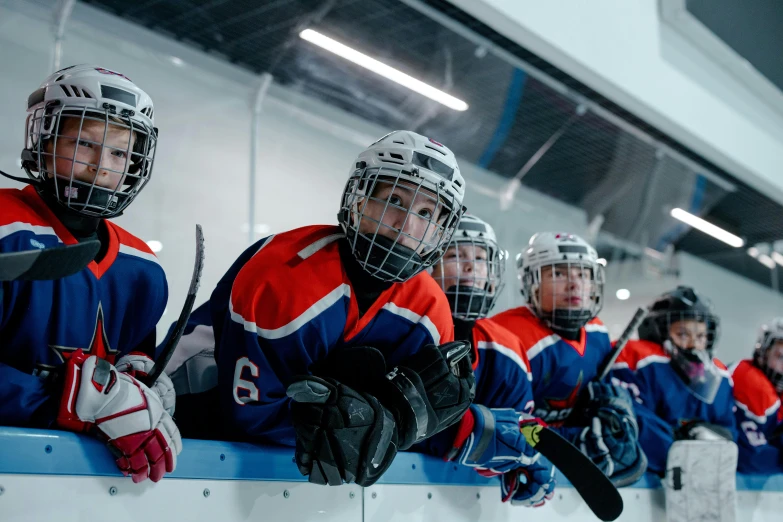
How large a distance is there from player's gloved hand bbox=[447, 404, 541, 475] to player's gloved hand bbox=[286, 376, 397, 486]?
1.33 ft

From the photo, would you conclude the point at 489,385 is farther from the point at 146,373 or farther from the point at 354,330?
the point at 146,373

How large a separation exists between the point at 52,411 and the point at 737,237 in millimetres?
4769

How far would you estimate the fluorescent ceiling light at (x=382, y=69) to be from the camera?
9.18 feet

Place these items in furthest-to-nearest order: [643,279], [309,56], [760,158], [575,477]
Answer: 1. [643,279]
2. [760,158]
3. [309,56]
4. [575,477]

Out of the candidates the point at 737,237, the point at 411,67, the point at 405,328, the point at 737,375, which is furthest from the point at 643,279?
the point at 405,328

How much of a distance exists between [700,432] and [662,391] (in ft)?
0.55

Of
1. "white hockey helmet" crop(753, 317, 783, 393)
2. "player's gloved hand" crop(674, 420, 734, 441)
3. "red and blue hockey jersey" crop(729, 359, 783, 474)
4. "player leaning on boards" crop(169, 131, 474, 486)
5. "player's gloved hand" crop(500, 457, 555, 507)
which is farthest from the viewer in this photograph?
"white hockey helmet" crop(753, 317, 783, 393)

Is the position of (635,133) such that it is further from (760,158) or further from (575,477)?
(575,477)

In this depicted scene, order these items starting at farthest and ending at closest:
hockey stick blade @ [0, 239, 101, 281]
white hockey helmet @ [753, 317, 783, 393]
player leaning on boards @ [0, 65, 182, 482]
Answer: white hockey helmet @ [753, 317, 783, 393]
player leaning on boards @ [0, 65, 182, 482]
hockey stick blade @ [0, 239, 101, 281]

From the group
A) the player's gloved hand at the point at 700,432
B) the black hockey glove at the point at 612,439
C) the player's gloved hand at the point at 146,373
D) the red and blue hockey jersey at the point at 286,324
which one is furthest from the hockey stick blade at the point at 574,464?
the player's gloved hand at the point at 700,432

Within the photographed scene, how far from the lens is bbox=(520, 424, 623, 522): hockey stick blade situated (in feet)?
5.15

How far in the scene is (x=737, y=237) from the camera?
4.94 metres

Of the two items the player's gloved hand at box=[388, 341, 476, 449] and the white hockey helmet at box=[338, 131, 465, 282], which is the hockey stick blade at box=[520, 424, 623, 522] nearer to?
the player's gloved hand at box=[388, 341, 476, 449]

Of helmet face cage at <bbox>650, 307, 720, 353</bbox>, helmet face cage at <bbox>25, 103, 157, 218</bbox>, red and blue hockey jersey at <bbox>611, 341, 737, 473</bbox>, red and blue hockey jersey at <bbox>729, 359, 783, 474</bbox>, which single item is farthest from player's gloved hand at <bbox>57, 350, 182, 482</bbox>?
red and blue hockey jersey at <bbox>729, 359, 783, 474</bbox>
